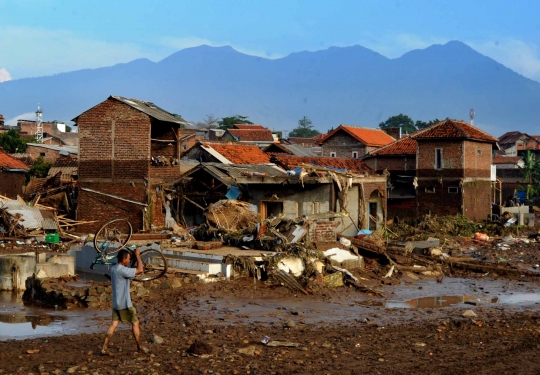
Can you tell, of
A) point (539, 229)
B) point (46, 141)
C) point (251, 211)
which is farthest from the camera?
point (46, 141)

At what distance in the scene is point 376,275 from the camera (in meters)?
20.1

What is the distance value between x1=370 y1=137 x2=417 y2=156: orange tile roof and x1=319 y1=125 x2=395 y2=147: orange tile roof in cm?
787

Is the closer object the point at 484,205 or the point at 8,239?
the point at 8,239

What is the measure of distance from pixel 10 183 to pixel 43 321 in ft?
80.6

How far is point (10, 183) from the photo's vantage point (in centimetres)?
3638

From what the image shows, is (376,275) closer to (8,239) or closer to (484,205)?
(8,239)

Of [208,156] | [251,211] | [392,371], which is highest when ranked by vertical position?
[208,156]

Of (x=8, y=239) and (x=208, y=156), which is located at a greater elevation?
(x=208, y=156)

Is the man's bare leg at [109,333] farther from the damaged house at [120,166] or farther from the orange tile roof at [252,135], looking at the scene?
the orange tile roof at [252,135]

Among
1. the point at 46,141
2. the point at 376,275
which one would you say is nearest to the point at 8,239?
the point at 376,275

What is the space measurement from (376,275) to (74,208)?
14.1 m

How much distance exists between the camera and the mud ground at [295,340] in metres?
10.1

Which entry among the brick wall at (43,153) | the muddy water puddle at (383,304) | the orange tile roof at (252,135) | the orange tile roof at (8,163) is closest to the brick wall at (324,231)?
the muddy water puddle at (383,304)

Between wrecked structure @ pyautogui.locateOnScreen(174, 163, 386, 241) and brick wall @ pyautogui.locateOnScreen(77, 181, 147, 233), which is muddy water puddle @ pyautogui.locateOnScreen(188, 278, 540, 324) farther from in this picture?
brick wall @ pyautogui.locateOnScreen(77, 181, 147, 233)
